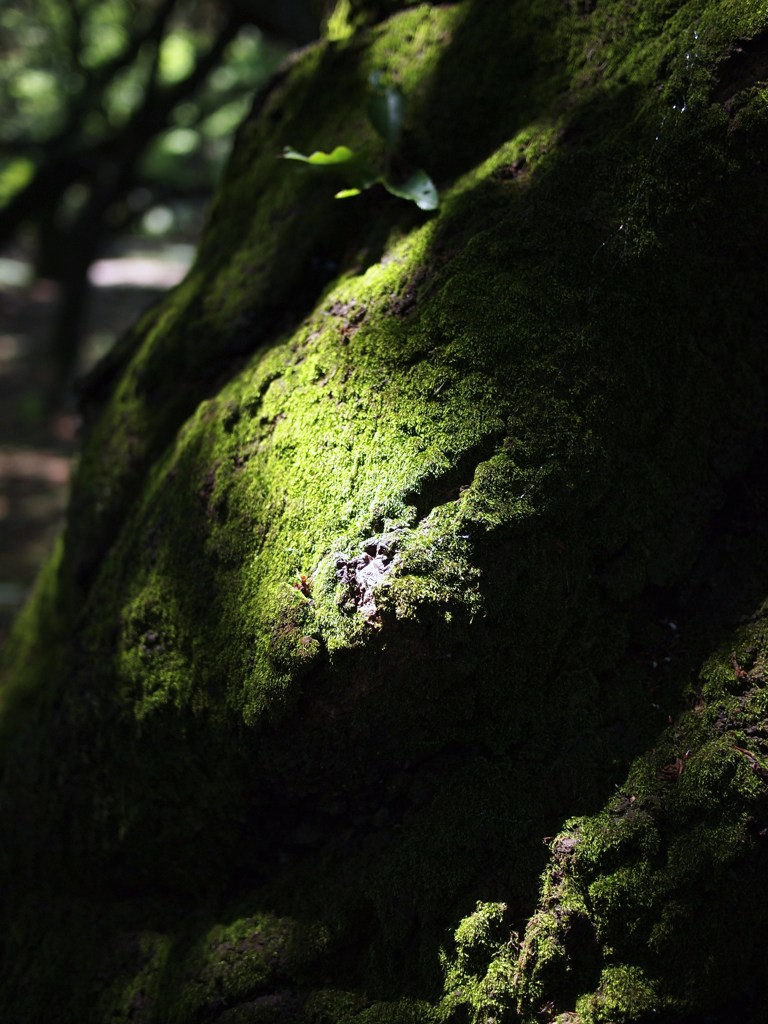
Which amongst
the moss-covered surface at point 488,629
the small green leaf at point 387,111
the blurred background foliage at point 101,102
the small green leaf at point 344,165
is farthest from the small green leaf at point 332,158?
the blurred background foliage at point 101,102

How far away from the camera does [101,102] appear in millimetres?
11461

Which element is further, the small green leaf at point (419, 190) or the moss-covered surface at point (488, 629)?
the small green leaf at point (419, 190)

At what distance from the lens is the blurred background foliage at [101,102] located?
369 inches

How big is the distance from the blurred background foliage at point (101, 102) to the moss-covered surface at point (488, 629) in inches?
207

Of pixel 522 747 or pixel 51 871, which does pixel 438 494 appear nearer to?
pixel 522 747

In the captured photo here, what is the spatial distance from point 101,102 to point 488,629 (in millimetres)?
12249

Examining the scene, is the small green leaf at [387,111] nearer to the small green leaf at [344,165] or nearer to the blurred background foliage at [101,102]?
the small green leaf at [344,165]

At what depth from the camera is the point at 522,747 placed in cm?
198

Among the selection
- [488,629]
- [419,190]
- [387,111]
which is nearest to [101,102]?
[387,111]

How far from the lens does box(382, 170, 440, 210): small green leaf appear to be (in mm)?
2416

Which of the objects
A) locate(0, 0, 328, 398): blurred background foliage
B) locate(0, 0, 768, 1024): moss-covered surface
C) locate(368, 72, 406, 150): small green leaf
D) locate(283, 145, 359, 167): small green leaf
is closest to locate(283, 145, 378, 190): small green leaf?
locate(283, 145, 359, 167): small green leaf

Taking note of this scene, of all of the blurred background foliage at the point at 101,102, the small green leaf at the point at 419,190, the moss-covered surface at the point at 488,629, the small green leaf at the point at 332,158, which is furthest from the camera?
the blurred background foliage at the point at 101,102

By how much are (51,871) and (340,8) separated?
362 cm

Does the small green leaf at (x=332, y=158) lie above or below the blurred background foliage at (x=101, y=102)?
below
